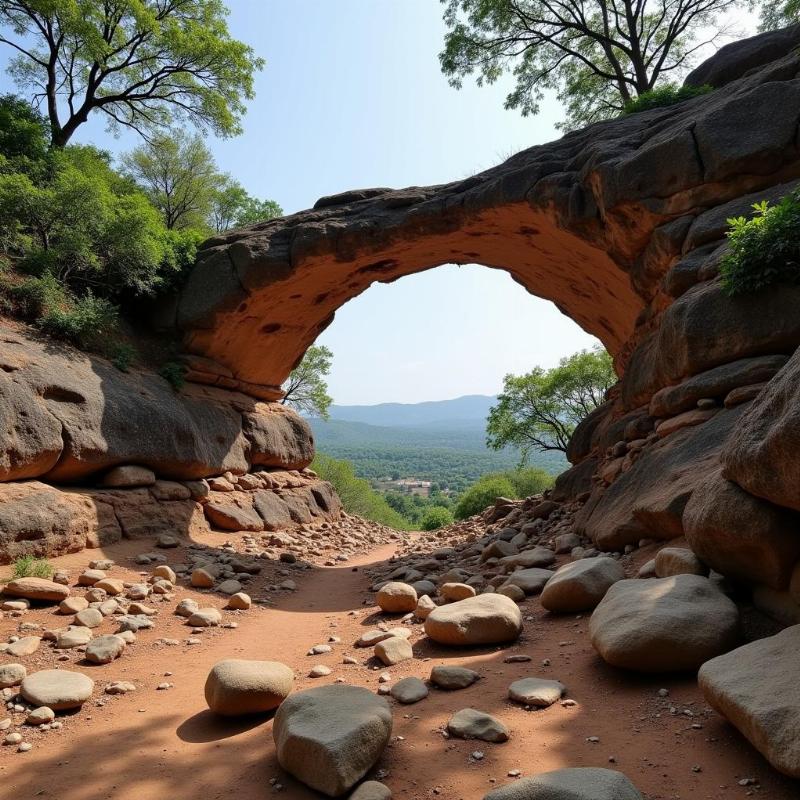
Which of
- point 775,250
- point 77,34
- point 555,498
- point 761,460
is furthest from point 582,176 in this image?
point 77,34

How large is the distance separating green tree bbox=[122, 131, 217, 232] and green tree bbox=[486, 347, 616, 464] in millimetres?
15271

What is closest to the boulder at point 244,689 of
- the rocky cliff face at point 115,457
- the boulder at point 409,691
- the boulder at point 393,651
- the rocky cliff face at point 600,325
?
the boulder at point 409,691

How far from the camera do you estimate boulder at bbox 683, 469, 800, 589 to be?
2.89 meters

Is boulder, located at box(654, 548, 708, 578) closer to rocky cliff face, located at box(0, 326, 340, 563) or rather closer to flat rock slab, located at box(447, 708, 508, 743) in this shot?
flat rock slab, located at box(447, 708, 508, 743)

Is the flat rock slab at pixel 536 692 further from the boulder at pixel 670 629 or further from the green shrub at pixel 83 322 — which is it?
the green shrub at pixel 83 322

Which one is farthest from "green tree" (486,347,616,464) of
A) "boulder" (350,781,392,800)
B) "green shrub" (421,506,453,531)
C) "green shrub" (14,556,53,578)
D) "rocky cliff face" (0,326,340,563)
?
"boulder" (350,781,392,800)

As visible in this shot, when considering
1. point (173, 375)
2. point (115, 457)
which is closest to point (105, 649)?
point (115, 457)

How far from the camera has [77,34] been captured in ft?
45.1

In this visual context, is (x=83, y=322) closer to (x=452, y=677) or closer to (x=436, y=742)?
(x=452, y=677)

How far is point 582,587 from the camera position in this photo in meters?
4.26

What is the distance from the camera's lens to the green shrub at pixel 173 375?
11049 mm

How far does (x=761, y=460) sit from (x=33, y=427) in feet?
26.5

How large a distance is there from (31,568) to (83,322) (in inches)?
190

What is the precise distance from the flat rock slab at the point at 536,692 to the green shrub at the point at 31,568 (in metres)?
5.36
